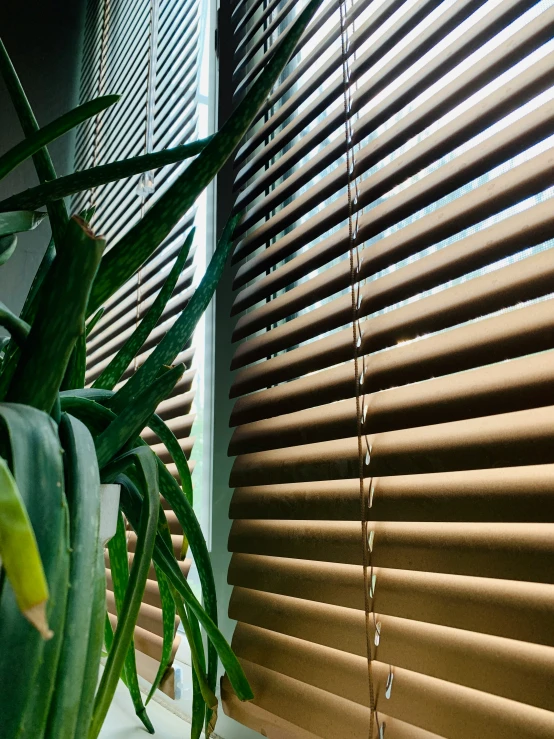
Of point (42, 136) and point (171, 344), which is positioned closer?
point (42, 136)

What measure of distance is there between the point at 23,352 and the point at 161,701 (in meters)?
0.80

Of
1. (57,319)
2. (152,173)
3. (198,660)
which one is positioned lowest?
(198,660)

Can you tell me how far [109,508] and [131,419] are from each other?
8cm

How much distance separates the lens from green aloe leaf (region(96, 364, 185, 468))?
0.45 meters

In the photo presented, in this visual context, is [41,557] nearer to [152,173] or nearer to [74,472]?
[74,472]

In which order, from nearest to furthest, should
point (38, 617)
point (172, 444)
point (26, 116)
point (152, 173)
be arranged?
point (38, 617) < point (26, 116) < point (172, 444) < point (152, 173)

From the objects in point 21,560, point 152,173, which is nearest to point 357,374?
point 21,560

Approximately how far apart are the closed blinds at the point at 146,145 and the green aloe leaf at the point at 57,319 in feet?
1.96

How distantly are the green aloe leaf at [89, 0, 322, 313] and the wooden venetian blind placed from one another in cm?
17

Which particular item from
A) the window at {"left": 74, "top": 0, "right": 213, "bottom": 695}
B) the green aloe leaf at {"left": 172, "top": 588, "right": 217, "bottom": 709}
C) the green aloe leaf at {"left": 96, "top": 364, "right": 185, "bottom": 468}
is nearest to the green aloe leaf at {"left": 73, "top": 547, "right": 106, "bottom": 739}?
the green aloe leaf at {"left": 96, "top": 364, "right": 185, "bottom": 468}

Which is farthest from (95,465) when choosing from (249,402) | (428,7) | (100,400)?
(428,7)

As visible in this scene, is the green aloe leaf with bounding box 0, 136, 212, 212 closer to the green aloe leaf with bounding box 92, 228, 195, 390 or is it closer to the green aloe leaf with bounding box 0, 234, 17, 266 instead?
the green aloe leaf with bounding box 0, 234, 17, 266

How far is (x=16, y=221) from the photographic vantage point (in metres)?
0.45

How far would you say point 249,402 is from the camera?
A: 79cm
